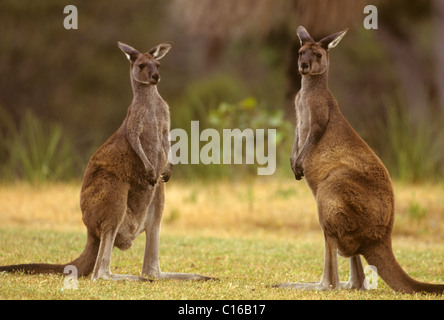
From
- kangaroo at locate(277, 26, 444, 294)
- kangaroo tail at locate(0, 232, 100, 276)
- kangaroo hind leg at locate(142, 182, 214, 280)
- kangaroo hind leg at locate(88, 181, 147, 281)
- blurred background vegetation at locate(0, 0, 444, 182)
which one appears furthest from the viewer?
blurred background vegetation at locate(0, 0, 444, 182)

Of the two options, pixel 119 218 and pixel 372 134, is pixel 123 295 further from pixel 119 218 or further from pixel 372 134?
pixel 372 134

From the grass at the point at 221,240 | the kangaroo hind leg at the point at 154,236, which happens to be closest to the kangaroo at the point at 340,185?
the grass at the point at 221,240

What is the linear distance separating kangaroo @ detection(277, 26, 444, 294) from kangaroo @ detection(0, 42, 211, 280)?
1.04 meters

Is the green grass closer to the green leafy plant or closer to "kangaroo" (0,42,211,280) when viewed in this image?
"kangaroo" (0,42,211,280)

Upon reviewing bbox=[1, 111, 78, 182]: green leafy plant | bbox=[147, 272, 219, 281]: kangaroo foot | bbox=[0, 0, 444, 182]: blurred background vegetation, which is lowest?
bbox=[147, 272, 219, 281]: kangaroo foot

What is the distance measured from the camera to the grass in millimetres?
5133

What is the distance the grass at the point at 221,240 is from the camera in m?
5.13

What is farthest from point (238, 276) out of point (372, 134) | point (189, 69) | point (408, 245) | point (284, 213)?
point (189, 69)

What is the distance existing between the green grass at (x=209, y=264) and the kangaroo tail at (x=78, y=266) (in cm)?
6

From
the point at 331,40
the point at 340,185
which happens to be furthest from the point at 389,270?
the point at 331,40

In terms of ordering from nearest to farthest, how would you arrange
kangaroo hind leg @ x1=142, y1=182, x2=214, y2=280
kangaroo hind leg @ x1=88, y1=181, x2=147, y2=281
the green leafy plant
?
kangaroo hind leg @ x1=88, y1=181, x2=147, y2=281 → kangaroo hind leg @ x1=142, y1=182, x2=214, y2=280 → the green leafy plant

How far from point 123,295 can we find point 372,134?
8645 mm

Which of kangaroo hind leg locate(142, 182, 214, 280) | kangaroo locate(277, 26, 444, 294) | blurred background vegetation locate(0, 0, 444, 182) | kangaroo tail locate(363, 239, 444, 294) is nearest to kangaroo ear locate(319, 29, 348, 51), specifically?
kangaroo locate(277, 26, 444, 294)

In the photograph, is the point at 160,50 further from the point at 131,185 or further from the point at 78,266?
the point at 78,266
